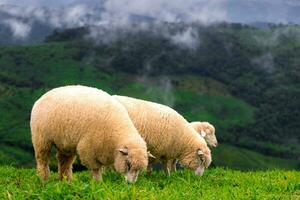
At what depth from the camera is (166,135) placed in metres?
16.2

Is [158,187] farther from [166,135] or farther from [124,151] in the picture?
[166,135]

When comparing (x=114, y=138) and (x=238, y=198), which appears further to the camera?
(x=114, y=138)

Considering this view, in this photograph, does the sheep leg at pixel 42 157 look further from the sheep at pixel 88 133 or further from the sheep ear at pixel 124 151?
the sheep ear at pixel 124 151

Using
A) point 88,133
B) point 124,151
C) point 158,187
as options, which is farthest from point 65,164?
point 158,187

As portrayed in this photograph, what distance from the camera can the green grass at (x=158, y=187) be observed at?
25.6 ft

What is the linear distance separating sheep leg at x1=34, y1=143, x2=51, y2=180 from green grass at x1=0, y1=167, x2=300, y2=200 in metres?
0.21

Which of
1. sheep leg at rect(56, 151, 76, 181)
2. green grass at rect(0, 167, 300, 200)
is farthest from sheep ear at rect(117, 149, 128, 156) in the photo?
sheep leg at rect(56, 151, 76, 181)

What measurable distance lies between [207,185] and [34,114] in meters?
5.07

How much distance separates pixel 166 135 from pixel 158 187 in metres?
4.88

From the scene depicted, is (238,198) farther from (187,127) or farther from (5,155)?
(5,155)

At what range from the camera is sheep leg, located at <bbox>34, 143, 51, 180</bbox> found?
12.4m

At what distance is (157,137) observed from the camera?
16078 millimetres

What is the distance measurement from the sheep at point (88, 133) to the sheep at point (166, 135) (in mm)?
3368

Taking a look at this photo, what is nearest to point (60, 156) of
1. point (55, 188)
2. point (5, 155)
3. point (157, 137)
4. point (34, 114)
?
point (34, 114)
